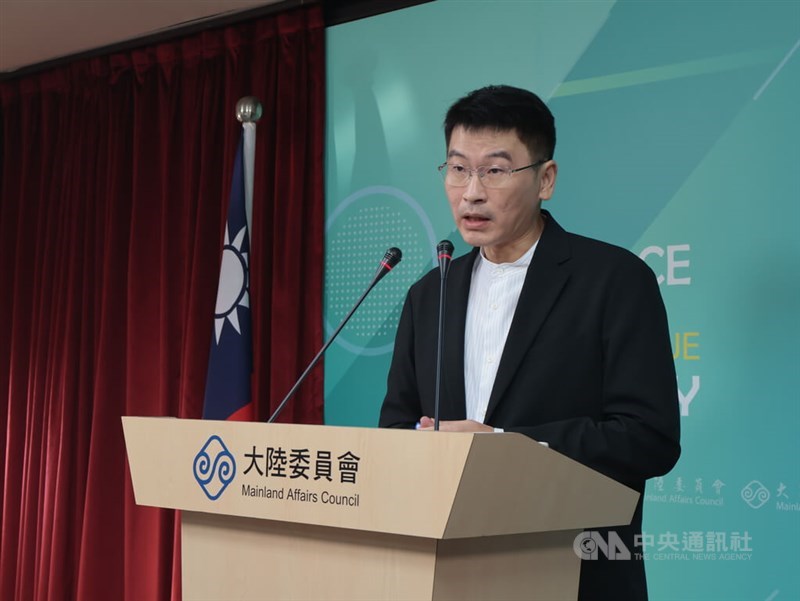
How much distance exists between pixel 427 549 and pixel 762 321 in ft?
6.28

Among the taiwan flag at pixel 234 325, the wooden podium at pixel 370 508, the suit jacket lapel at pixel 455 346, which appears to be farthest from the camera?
the taiwan flag at pixel 234 325

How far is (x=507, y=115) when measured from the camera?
6.67ft

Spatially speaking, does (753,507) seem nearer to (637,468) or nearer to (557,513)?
(637,468)

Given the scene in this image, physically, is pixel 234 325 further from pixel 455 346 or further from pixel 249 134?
pixel 455 346

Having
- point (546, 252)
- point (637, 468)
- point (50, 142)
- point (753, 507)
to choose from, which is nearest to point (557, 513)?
point (637, 468)

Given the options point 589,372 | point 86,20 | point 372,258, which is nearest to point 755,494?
point 589,372

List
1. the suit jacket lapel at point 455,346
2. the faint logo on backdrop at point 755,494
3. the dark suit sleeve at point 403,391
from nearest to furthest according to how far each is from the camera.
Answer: the suit jacket lapel at point 455,346
the dark suit sleeve at point 403,391
the faint logo on backdrop at point 755,494

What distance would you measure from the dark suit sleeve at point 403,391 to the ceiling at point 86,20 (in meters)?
2.47

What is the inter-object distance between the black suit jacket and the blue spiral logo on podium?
0.51 m

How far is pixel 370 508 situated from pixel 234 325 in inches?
102

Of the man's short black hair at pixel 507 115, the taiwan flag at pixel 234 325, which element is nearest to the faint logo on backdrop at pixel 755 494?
the man's short black hair at pixel 507 115

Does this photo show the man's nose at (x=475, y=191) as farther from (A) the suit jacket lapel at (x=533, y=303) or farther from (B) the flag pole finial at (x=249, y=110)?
(B) the flag pole finial at (x=249, y=110)

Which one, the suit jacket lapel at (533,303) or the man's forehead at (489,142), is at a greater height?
the man's forehead at (489,142)

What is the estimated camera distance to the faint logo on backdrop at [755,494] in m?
2.92
